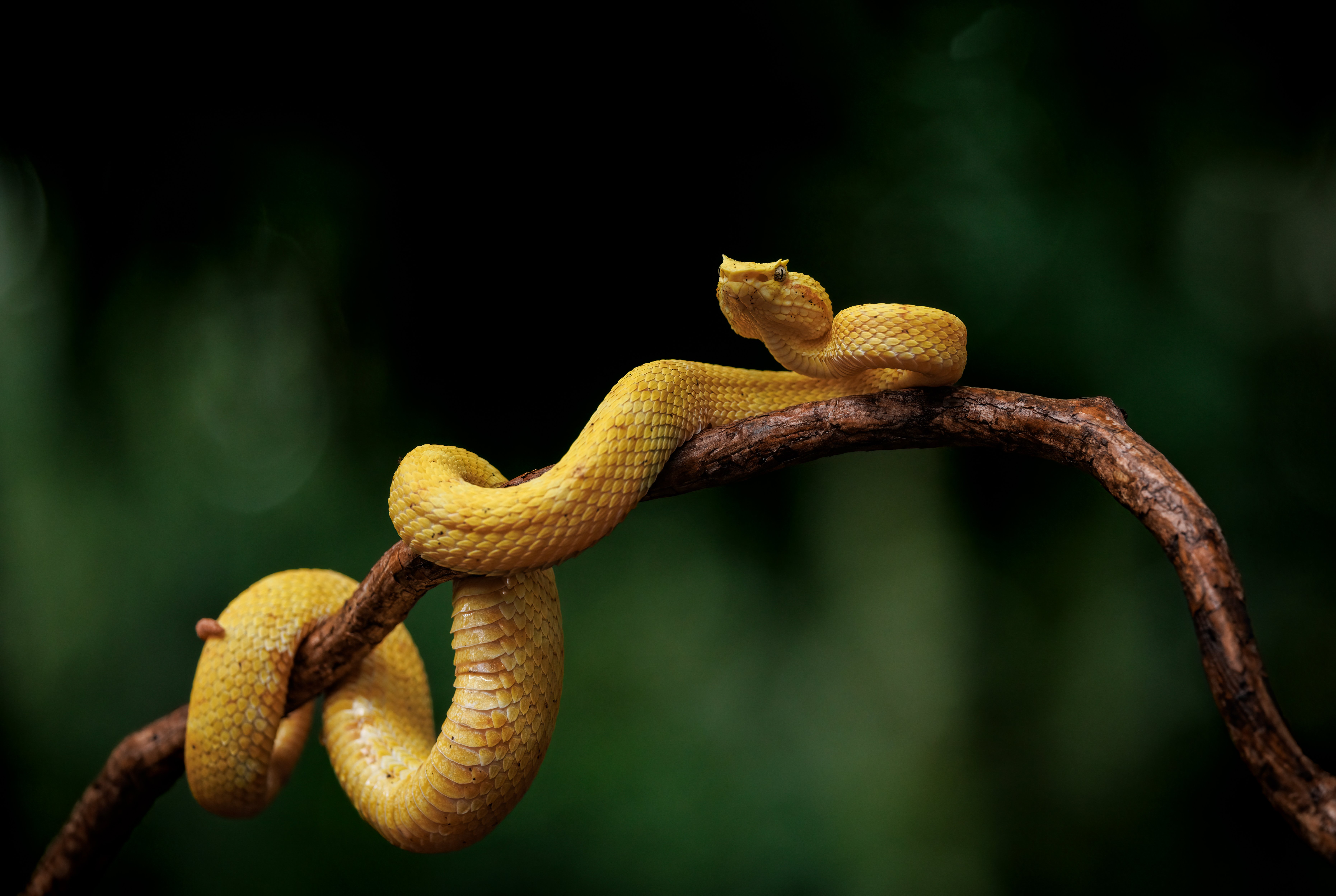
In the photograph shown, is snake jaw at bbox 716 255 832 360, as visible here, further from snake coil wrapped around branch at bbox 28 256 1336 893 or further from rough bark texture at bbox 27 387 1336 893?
rough bark texture at bbox 27 387 1336 893

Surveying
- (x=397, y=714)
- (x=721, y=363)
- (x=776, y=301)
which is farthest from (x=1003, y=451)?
(x=397, y=714)

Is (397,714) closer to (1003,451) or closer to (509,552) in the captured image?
(509,552)

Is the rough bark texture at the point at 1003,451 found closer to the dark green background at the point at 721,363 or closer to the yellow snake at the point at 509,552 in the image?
the yellow snake at the point at 509,552

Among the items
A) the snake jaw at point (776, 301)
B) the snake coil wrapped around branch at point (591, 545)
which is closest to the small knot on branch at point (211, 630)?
the snake coil wrapped around branch at point (591, 545)

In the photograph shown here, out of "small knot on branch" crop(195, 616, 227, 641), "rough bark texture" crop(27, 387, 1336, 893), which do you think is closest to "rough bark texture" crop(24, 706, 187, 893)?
"rough bark texture" crop(27, 387, 1336, 893)

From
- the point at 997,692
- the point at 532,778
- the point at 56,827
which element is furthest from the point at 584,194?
the point at 56,827

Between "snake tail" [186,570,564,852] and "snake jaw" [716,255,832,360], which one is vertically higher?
"snake jaw" [716,255,832,360]

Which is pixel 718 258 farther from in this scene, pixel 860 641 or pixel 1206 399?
pixel 1206 399
